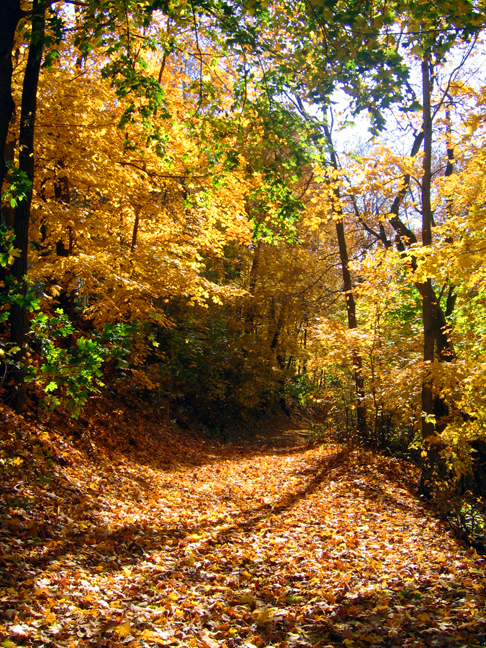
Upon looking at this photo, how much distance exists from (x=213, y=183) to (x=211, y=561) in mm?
5141

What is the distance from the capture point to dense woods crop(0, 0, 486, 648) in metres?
5.07

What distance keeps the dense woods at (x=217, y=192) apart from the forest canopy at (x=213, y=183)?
0.13 ft

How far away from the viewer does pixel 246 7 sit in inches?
198

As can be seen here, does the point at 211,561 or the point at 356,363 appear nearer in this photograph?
the point at 211,561

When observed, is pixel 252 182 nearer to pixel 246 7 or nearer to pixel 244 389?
pixel 246 7

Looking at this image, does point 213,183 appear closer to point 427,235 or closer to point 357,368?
point 427,235

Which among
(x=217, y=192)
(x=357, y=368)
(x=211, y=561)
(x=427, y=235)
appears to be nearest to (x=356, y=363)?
(x=357, y=368)

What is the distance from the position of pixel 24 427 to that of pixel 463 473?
671cm

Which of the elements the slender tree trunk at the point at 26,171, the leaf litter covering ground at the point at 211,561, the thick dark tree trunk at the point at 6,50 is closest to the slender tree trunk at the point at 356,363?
the leaf litter covering ground at the point at 211,561

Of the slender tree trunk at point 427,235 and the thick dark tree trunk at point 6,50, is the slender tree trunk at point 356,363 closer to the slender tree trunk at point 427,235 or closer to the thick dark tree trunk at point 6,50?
the slender tree trunk at point 427,235

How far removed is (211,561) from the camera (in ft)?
17.1

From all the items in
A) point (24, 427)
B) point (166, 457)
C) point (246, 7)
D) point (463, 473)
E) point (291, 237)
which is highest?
point (246, 7)

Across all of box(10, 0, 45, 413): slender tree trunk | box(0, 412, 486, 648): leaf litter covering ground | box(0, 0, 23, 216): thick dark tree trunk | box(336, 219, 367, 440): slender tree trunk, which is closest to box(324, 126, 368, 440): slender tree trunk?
box(336, 219, 367, 440): slender tree trunk

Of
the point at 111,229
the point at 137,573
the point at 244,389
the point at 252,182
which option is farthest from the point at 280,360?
the point at 137,573
